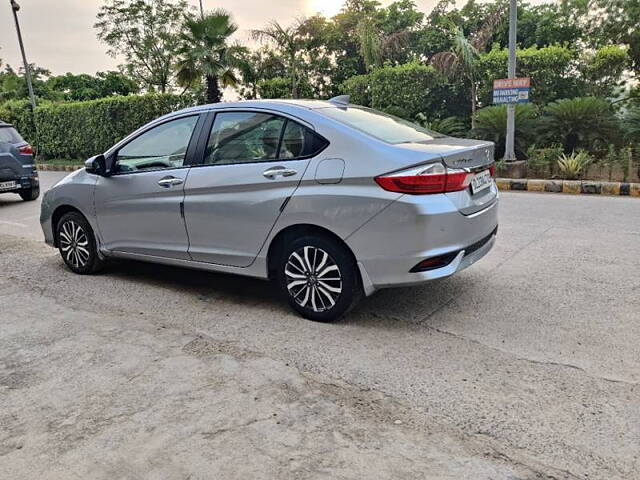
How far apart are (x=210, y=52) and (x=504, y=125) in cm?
1041

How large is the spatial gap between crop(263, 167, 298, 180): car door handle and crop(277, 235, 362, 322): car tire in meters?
0.46

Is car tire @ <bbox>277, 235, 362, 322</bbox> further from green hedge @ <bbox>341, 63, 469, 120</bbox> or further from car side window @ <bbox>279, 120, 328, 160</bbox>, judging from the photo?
green hedge @ <bbox>341, 63, 469, 120</bbox>

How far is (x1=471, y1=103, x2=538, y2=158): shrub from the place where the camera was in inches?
469

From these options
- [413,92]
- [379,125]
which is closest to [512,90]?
[413,92]

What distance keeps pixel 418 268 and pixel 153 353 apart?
1783mm

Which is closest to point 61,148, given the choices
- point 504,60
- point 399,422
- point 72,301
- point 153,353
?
point 504,60

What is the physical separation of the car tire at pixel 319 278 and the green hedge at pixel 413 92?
1244cm

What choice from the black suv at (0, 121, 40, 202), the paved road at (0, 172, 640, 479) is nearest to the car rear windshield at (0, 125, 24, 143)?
the black suv at (0, 121, 40, 202)

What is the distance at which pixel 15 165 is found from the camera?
1068 centimetres

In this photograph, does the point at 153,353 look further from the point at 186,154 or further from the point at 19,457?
the point at 186,154

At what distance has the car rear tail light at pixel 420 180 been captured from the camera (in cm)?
351

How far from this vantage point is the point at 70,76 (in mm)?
42781

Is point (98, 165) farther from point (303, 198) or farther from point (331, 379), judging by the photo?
point (331, 379)

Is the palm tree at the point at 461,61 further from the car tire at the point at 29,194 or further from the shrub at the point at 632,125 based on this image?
the car tire at the point at 29,194
